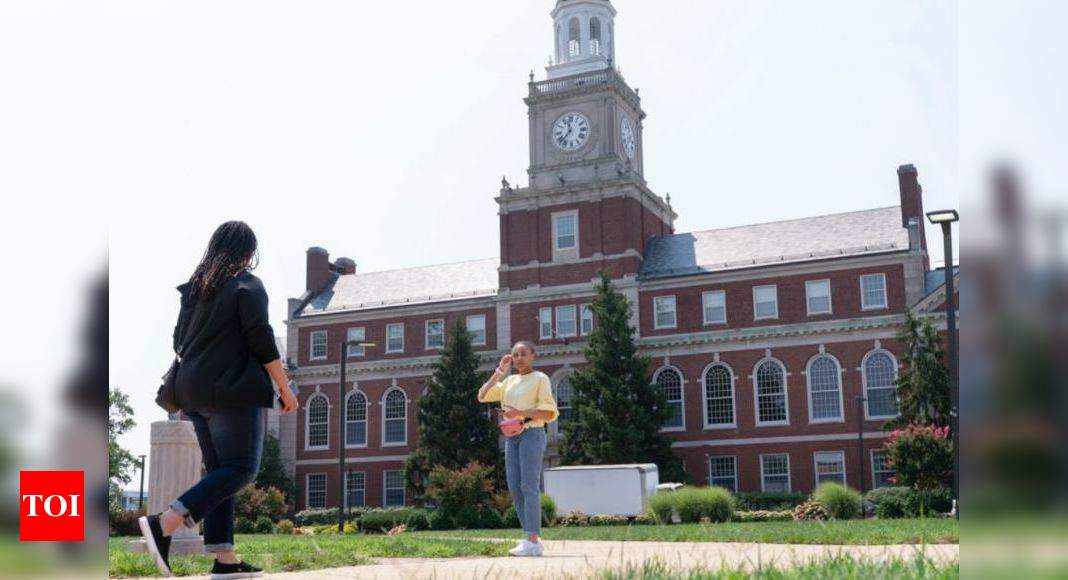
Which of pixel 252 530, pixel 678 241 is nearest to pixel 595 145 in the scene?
pixel 678 241

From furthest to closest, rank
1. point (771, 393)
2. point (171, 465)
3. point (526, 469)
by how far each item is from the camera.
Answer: point (771, 393)
point (171, 465)
point (526, 469)

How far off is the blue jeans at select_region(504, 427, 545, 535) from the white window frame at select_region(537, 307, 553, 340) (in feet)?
145

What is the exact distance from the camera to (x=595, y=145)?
177ft

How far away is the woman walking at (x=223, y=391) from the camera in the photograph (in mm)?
5016

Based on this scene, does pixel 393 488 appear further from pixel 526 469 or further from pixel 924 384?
pixel 526 469

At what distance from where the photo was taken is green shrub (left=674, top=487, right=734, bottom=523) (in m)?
24.8

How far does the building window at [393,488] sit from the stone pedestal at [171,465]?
4476 centimetres

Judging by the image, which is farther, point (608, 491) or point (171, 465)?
point (608, 491)

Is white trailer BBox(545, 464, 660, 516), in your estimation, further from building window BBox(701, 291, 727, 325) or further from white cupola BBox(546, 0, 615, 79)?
white cupola BBox(546, 0, 615, 79)

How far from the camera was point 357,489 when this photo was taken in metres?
56.3

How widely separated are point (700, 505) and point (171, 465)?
16.7 m

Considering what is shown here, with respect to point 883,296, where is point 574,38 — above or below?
above

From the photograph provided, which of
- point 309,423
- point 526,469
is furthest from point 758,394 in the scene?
point 526,469

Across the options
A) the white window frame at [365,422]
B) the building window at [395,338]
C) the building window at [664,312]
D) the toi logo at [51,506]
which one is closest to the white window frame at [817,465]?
the building window at [664,312]
